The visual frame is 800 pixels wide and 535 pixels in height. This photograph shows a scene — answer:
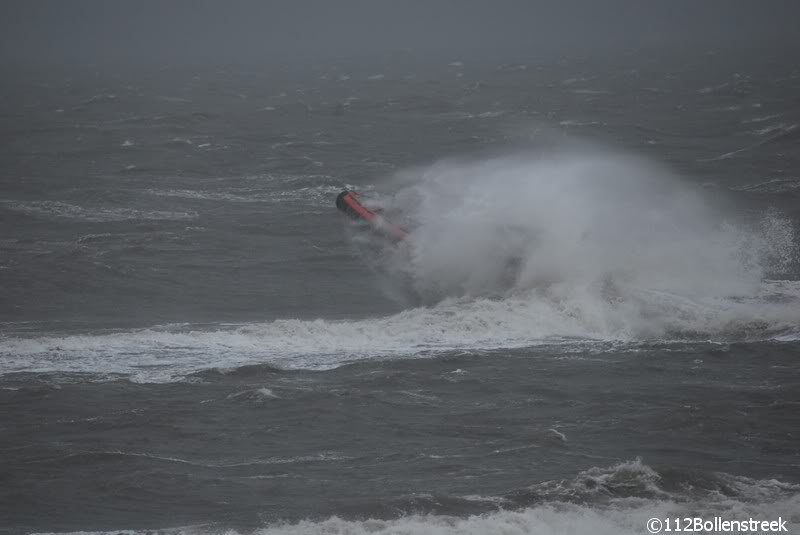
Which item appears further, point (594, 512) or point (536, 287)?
point (536, 287)

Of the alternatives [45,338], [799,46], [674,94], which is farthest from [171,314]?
[799,46]

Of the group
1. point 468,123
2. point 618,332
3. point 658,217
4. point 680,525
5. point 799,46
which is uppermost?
point 799,46

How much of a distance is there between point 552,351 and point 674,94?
2705 inches

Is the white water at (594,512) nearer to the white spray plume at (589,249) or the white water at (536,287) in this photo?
the white water at (536,287)

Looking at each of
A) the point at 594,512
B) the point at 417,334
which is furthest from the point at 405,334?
the point at 594,512

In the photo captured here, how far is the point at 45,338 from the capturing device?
33531mm

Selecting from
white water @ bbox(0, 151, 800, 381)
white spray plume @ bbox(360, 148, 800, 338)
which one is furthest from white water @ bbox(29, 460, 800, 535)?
white spray plume @ bbox(360, 148, 800, 338)

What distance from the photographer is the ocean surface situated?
79.4ft

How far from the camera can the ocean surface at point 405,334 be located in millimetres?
24203

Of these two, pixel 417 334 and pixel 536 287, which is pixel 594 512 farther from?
pixel 536 287

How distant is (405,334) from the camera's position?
34688mm

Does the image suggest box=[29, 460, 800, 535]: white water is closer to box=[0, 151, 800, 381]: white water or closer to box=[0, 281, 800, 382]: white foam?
box=[0, 281, 800, 382]: white foam

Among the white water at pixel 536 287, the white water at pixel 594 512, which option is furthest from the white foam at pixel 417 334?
the white water at pixel 594 512

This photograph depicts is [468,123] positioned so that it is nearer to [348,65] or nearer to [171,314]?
[171,314]
